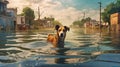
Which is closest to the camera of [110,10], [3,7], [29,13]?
[3,7]

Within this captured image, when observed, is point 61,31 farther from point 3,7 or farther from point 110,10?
point 110,10

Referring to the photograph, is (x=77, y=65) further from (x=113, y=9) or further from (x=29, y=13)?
(x=29, y=13)

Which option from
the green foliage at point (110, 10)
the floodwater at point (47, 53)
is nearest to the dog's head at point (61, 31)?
the floodwater at point (47, 53)

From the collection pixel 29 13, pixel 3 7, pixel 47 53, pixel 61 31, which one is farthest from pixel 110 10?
pixel 47 53

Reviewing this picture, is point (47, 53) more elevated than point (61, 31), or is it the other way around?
point (61, 31)

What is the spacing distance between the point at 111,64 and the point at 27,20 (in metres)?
104

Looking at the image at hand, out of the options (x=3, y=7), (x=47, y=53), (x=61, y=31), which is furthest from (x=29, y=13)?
(x=47, y=53)

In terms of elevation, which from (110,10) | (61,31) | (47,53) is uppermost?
(110,10)

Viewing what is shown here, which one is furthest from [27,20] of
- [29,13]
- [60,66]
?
[60,66]

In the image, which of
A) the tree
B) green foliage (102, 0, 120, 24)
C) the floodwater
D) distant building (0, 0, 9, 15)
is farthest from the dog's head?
the tree

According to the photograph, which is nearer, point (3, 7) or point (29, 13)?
point (3, 7)

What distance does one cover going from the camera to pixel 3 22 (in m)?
66.8

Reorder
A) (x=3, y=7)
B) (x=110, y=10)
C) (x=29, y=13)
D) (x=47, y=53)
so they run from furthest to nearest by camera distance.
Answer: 1. (x=29, y=13)
2. (x=110, y=10)
3. (x=3, y=7)
4. (x=47, y=53)

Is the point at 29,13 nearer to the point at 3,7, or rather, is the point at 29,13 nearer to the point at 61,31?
the point at 3,7
